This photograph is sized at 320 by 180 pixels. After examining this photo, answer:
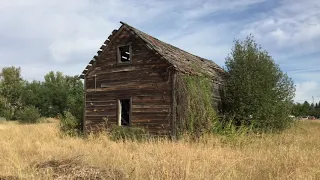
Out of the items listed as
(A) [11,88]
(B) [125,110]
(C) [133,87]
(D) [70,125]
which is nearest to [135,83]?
(C) [133,87]

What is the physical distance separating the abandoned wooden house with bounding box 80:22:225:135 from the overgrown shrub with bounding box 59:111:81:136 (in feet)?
3.37

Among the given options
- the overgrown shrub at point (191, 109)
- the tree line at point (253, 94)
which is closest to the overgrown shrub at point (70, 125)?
the tree line at point (253, 94)

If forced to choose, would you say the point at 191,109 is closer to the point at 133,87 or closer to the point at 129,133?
the point at 129,133

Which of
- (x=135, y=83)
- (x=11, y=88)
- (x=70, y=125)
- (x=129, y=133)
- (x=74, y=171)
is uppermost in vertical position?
(x=11, y=88)

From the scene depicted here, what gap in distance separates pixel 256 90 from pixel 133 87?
652 centimetres

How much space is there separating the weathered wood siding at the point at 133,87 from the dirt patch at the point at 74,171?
342 inches

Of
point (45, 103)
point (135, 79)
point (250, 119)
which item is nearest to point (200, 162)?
point (135, 79)

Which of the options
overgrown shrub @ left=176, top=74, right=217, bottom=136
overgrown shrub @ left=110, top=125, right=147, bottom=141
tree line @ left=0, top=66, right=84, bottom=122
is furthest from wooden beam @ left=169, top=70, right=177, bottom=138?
tree line @ left=0, top=66, right=84, bottom=122

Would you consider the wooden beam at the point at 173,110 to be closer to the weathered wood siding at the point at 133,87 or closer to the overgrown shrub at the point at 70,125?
the weathered wood siding at the point at 133,87

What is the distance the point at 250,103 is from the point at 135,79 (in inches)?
247

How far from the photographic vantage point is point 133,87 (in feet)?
53.9

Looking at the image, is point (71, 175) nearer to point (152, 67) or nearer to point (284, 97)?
point (152, 67)

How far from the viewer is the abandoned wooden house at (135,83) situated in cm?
1525

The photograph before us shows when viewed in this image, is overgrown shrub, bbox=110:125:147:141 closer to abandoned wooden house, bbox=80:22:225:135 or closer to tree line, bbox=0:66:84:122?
abandoned wooden house, bbox=80:22:225:135
